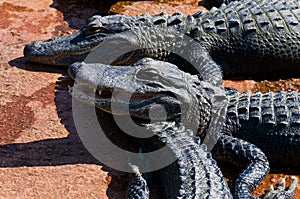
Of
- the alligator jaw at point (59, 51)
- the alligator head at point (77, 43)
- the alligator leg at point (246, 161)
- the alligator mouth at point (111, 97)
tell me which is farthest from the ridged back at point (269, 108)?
the alligator jaw at point (59, 51)

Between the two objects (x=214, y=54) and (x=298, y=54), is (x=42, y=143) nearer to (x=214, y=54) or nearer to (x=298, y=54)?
(x=214, y=54)

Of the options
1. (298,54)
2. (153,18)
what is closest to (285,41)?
(298,54)

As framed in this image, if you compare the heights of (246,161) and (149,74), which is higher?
(149,74)

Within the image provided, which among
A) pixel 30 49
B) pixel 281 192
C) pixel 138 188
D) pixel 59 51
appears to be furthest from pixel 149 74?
pixel 30 49

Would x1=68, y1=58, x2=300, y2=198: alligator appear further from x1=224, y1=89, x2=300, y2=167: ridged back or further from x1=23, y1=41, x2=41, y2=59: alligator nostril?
x1=23, y1=41, x2=41, y2=59: alligator nostril

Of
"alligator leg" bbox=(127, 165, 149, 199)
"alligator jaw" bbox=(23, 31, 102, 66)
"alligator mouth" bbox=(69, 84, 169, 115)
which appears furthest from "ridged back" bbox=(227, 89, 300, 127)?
"alligator jaw" bbox=(23, 31, 102, 66)

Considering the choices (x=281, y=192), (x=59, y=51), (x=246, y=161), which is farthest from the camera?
(x=59, y=51)

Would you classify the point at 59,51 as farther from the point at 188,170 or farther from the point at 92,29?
the point at 188,170
